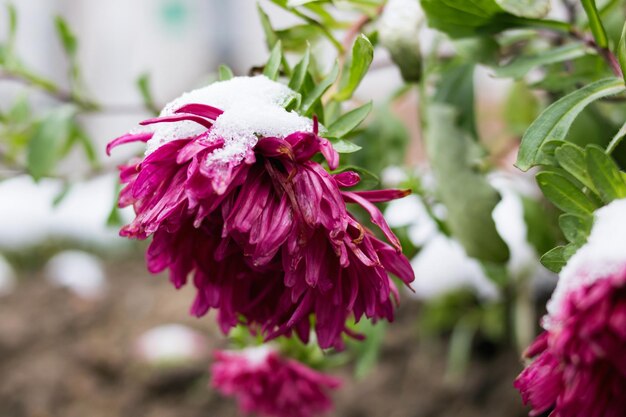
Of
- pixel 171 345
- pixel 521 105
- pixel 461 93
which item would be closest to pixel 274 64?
pixel 461 93

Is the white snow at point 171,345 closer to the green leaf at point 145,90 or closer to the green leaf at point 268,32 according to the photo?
the green leaf at point 145,90

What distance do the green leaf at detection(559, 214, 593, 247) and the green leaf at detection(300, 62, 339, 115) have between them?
0.43 feet

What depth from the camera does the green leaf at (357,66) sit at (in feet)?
1.27

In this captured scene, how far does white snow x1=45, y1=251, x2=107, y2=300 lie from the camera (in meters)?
1.59

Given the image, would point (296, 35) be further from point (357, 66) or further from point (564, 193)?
point (564, 193)

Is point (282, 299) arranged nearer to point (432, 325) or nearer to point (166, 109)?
point (166, 109)

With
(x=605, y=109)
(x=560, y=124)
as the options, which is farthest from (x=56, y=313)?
(x=560, y=124)

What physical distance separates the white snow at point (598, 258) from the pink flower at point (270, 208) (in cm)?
8

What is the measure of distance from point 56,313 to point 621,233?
1387 millimetres

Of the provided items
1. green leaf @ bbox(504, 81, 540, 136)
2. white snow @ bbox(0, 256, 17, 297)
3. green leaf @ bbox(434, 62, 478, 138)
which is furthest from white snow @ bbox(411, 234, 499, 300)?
white snow @ bbox(0, 256, 17, 297)

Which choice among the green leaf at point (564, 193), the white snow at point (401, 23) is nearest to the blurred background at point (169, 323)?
the white snow at point (401, 23)

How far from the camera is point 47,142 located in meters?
0.66

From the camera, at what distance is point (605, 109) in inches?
26.4

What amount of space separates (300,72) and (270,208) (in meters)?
0.10
